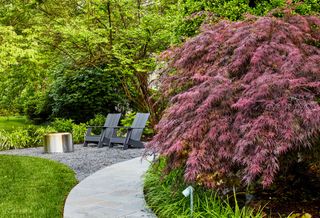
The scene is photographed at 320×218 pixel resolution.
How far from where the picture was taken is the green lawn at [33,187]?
4.44m

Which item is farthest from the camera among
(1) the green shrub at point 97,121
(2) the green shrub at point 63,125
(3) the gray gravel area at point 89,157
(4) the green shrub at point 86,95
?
(4) the green shrub at point 86,95

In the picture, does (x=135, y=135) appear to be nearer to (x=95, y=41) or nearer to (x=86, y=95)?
(x=95, y=41)

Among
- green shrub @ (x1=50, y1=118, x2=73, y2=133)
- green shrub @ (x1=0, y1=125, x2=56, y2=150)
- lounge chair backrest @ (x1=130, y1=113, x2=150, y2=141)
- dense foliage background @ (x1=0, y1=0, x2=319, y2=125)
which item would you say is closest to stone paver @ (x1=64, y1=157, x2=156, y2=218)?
dense foliage background @ (x1=0, y1=0, x2=319, y2=125)

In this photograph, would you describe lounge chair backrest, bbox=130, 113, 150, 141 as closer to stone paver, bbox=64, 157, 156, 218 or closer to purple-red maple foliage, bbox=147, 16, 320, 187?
stone paver, bbox=64, 157, 156, 218

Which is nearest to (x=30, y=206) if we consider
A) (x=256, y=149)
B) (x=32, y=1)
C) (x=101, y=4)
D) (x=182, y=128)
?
(x=182, y=128)

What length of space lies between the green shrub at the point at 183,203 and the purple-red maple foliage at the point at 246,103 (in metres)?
0.33

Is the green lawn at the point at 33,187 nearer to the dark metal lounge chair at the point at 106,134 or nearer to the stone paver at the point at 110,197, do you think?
the stone paver at the point at 110,197

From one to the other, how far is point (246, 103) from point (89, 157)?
5.97m

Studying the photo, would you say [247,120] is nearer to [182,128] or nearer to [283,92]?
[283,92]

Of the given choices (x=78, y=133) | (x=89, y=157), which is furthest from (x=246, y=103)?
(x=78, y=133)

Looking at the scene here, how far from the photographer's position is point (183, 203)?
386 cm

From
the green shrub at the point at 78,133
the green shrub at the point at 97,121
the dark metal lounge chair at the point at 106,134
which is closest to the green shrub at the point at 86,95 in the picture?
the green shrub at the point at 97,121

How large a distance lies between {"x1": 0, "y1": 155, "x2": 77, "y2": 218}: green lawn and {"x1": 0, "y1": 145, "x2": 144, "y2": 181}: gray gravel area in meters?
0.27

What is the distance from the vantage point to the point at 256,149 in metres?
2.91
